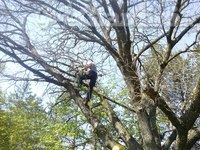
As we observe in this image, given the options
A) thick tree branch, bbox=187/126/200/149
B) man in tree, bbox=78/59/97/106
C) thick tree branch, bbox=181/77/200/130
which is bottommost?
thick tree branch, bbox=187/126/200/149

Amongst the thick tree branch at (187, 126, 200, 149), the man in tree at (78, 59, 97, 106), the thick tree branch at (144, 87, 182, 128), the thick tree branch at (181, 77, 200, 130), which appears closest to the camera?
the thick tree branch at (144, 87, 182, 128)

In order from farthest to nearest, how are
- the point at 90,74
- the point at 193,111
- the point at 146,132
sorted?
1. the point at 90,74
2. the point at 146,132
3. the point at 193,111

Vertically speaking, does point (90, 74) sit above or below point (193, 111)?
above

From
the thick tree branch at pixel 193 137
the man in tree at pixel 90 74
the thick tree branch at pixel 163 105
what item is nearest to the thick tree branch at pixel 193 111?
the thick tree branch at pixel 163 105

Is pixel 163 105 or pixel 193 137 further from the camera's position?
pixel 193 137

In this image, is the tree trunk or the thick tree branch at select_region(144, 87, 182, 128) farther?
the tree trunk

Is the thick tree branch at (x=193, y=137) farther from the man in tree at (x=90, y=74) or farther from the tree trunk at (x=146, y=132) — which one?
the man in tree at (x=90, y=74)

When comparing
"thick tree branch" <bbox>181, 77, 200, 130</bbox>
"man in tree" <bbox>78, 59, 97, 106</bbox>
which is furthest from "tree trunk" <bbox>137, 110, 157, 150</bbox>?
"man in tree" <bbox>78, 59, 97, 106</bbox>

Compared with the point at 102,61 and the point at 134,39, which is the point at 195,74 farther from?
the point at 102,61

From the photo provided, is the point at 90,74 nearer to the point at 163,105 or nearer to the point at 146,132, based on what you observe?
the point at 146,132

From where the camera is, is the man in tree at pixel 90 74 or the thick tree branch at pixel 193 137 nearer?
the thick tree branch at pixel 193 137

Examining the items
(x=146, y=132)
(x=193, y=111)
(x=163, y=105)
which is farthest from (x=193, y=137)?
(x=163, y=105)

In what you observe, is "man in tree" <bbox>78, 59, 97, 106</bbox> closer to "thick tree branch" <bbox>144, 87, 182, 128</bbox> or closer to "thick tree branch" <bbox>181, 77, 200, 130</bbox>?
"thick tree branch" <bbox>144, 87, 182, 128</bbox>

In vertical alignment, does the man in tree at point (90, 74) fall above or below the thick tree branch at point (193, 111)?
above
